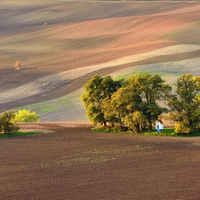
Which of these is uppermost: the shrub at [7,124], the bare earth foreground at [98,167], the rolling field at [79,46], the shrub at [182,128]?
the rolling field at [79,46]

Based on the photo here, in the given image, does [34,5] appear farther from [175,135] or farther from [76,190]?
[76,190]

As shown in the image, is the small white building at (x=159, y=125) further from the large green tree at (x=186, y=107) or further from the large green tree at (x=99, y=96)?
the large green tree at (x=99, y=96)

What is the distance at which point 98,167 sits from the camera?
4253 centimetres

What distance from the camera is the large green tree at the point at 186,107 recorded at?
57719mm

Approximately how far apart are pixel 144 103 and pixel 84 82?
1561 inches

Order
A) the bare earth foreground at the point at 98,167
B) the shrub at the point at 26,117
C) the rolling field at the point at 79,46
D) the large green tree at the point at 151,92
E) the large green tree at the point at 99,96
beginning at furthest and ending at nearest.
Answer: the rolling field at the point at 79,46 < the shrub at the point at 26,117 < the large green tree at the point at 99,96 < the large green tree at the point at 151,92 < the bare earth foreground at the point at 98,167

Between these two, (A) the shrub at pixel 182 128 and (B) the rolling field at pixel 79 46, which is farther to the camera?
(B) the rolling field at pixel 79 46

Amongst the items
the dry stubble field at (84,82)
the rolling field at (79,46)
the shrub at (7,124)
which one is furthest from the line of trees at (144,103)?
the rolling field at (79,46)

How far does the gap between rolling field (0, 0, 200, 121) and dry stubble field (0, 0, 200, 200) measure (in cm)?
21

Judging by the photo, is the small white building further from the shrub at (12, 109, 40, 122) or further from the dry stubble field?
the shrub at (12, 109, 40, 122)

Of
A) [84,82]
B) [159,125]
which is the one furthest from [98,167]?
[84,82]

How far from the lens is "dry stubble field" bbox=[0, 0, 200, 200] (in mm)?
37125

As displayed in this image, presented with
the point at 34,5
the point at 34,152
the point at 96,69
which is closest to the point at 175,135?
the point at 34,152

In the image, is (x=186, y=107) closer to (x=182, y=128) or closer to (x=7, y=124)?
(x=182, y=128)
